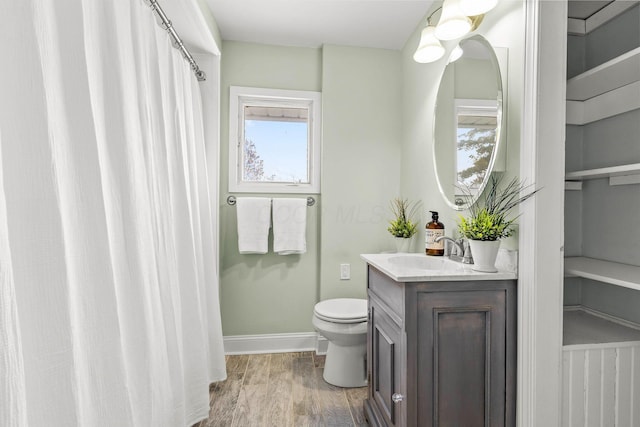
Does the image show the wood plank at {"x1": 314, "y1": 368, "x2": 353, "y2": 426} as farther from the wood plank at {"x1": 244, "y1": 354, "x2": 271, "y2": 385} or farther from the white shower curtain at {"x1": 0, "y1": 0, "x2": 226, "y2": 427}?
the white shower curtain at {"x1": 0, "y1": 0, "x2": 226, "y2": 427}

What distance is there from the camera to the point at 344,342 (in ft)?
6.42

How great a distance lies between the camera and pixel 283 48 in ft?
8.28

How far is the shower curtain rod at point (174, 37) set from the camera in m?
1.37

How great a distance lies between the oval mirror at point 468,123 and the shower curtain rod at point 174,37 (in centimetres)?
138

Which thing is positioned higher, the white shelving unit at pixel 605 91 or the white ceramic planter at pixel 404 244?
the white shelving unit at pixel 605 91

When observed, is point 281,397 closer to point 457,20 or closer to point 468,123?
point 468,123

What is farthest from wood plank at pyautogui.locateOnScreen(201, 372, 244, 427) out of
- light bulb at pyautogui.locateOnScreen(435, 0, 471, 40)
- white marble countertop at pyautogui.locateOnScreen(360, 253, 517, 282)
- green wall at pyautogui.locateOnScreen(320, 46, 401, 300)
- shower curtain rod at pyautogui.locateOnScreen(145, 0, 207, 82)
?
light bulb at pyautogui.locateOnScreen(435, 0, 471, 40)

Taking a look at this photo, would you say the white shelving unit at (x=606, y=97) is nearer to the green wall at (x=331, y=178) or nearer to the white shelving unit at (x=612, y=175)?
the white shelving unit at (x=612, y=175)

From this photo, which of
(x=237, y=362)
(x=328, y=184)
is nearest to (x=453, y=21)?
(x=328, y=184)

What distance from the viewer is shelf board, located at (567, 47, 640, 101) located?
1109 millimetres

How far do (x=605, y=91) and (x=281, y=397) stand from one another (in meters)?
2.16

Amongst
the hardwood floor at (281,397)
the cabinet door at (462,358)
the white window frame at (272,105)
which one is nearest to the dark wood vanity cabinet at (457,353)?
the cabinet door at (462,358)

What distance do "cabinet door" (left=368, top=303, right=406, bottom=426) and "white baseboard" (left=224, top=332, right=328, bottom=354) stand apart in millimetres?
927

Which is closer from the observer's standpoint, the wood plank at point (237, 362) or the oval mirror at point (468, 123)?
the oval mirror at point (468, 123)
